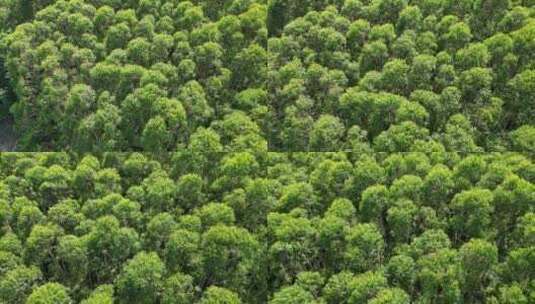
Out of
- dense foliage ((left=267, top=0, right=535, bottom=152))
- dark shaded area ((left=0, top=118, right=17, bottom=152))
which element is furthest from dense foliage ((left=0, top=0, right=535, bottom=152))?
dark shaded area ((left=0, top=118, right=17, bottom=152))

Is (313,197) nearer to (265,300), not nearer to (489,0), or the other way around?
(265,300)

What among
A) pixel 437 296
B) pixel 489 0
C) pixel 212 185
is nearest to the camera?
pixel 437 296

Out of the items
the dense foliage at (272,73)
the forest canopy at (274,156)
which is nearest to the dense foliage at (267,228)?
the forest canopy at (274,156)

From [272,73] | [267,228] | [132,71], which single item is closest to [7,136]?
[132,71]

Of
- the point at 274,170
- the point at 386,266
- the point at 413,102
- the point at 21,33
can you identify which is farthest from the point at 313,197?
the point at 21,33

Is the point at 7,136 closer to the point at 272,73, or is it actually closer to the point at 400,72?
the point at 272,73

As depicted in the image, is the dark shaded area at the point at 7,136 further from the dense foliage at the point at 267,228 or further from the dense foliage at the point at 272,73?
the dense foliage at the point at 267,228
